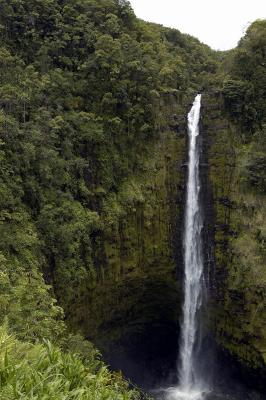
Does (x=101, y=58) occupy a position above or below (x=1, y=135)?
above

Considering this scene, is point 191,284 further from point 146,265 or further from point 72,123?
point 72,123

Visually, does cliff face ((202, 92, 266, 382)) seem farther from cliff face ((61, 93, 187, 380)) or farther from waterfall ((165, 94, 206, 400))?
cliff face ((61, 93, 187, 380))

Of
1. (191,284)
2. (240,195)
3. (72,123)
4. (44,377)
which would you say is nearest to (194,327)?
(191,284)

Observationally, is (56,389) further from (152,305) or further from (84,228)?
(152,305)

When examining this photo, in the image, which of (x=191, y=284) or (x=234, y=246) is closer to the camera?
(x=234, y=246)

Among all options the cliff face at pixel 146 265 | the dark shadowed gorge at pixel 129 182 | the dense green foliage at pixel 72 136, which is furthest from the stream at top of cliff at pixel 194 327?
the dense green foliage at pixel 72 136

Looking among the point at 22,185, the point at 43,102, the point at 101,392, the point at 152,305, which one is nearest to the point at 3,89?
the point at 43,102

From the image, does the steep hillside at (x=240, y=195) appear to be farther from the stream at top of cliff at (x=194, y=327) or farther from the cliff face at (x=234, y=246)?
the stream at top of cliff at (x=194, y=327)
